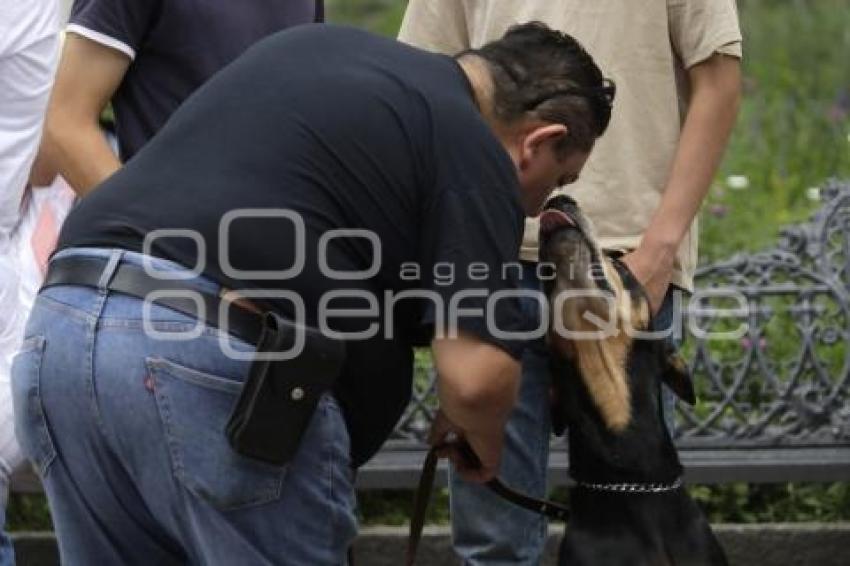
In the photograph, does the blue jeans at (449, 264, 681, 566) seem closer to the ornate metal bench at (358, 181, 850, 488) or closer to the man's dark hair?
the man's dark hair

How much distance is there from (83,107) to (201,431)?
118 cm

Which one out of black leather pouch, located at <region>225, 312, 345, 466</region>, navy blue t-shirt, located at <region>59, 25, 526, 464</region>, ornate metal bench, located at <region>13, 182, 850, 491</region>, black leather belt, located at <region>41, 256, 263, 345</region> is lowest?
ornate metal bench, located at <region>13, 182, 850, 491</region>

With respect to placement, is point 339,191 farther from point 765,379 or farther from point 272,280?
point 765,379

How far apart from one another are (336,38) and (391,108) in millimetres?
208

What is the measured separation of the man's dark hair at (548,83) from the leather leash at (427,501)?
2.26 ft

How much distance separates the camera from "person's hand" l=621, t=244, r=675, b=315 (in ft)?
13.4

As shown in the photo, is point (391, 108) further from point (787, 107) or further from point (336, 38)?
point (787, 107)

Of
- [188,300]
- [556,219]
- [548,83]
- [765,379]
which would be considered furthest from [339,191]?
[765,379]

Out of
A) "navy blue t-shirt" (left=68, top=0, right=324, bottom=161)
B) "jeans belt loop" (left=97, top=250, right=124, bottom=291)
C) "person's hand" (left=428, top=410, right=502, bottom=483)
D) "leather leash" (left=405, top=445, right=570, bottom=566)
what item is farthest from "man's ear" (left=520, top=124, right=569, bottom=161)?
"navy blue t-shirt" (left=68, top=0, right=324, bottom=161)

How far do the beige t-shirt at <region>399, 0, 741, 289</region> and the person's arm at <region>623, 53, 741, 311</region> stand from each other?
50mm

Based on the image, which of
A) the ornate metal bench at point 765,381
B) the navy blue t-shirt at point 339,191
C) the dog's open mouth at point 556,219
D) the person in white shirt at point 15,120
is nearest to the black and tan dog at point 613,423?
the dog's open mouth at point 556,219

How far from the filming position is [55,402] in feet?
10.4

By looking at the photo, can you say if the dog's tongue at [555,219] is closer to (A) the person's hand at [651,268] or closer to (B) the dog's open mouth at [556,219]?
(B) the dog's open mouth at [556,219]

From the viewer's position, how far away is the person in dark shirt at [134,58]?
3.98m
